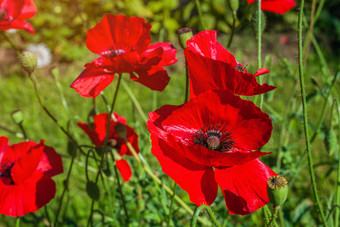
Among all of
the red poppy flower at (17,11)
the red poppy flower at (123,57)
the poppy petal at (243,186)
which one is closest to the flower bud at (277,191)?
the poppy petal at (243,186)

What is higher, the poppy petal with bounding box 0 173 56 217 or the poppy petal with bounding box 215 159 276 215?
the poppy petal with bounding box 215 159 276 215

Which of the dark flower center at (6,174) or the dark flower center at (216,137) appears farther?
the dark flower center at (6,174)

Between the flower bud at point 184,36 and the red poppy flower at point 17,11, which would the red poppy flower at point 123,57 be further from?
the red poppy flower at point 17,11

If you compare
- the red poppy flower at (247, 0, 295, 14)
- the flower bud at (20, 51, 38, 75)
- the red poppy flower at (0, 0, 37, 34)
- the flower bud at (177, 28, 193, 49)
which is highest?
the red poppy flower at (247, 0, 295, 14)

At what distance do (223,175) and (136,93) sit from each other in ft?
7.86

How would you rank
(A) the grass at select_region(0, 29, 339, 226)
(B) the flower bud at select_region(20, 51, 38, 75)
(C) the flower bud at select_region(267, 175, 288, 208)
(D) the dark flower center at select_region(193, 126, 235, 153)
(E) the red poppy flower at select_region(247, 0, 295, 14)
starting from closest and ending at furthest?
(C) the flower bud at select_region(267, 175, 288, 208)
(D) the dark flower center at select_region(193, 126, 235, 153)
(B) the flower bud at select_region(20, 51, 38, 75)
(E) the red poppy flower at select_region(247, 0, 295, 14)
(A) the grass at select_region(0, 29, 339, 226)

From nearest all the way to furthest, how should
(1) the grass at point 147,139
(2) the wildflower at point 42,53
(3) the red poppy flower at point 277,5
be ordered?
(3) the red poppy flower at point 277,5 → (1) the grass at point 147,139 → (2) the wildflower at point 42,53

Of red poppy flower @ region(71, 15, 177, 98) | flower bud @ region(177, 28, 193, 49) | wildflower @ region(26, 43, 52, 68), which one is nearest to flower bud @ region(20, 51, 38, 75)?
red poppy flower @ region(71, 15, 177, 98)

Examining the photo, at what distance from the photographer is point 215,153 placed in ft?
1.77

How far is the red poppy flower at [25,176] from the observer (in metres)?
0.75

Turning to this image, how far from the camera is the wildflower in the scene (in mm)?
3724

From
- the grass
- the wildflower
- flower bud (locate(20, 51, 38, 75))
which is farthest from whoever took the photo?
the wildflower

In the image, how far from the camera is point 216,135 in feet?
2.17

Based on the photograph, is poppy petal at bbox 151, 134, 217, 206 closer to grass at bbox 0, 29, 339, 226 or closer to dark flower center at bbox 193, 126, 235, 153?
dark flower center at bbox 193, 126, 235, 153
